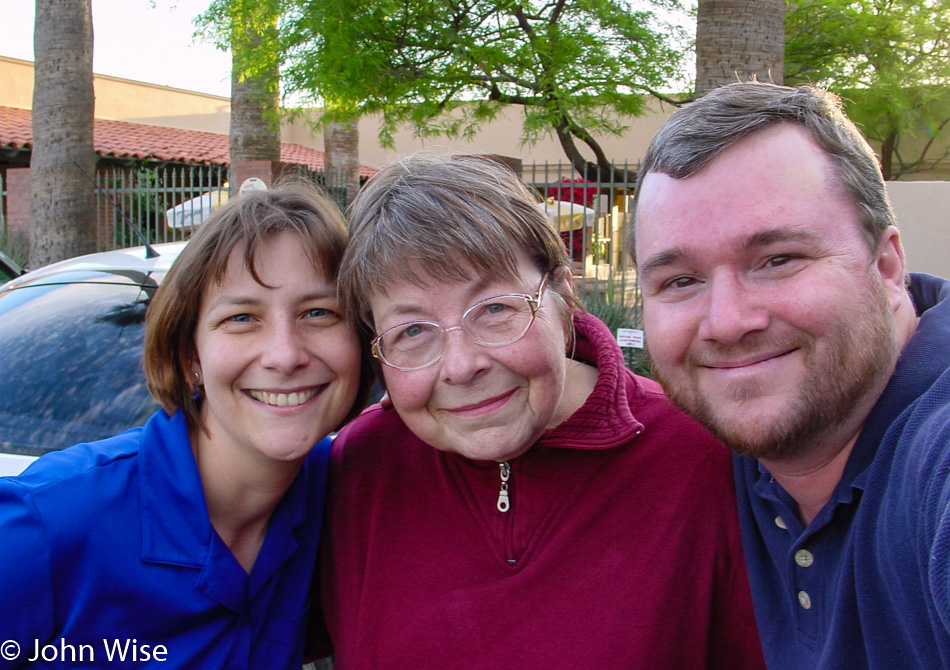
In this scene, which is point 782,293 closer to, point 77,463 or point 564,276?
point 564,276

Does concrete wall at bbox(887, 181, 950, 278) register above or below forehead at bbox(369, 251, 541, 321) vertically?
above

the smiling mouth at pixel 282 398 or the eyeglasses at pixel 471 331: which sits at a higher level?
the eyeglasses at pixel 471 331

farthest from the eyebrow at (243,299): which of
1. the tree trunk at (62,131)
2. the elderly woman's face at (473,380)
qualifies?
the tree trunk at (62,131)

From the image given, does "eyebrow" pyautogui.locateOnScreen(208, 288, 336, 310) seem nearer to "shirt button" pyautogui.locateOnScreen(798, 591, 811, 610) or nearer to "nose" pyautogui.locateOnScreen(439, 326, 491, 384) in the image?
"nose" pyautogui.locateOnScreen(439, 326, 491, 384)

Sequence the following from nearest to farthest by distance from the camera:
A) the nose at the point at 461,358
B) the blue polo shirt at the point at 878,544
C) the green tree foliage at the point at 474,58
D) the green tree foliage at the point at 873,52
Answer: the blue polo shirt at the point at 878,544
the nose at the point at 461,358
the green tree foliage at the point at 474,58
the green tree foliage at the point at 873,52

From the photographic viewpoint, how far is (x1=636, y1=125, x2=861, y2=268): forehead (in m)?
1.43

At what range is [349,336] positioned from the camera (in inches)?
80.0

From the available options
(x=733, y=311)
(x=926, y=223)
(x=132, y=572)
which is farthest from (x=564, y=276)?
(x=926, y=223)

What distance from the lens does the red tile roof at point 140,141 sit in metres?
17.4

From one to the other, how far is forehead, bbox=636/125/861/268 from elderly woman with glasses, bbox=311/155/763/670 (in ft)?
1.68

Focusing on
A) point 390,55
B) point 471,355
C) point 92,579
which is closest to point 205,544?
point 92,579

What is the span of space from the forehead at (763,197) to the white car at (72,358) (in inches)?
82.1

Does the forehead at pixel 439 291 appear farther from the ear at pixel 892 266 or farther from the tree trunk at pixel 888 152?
the tree trunk at pixel 888 152

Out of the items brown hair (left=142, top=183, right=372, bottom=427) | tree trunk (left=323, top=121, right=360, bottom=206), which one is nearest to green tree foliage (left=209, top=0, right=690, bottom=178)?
brown hair (left=142, top=183, right=372, bottom=427)
